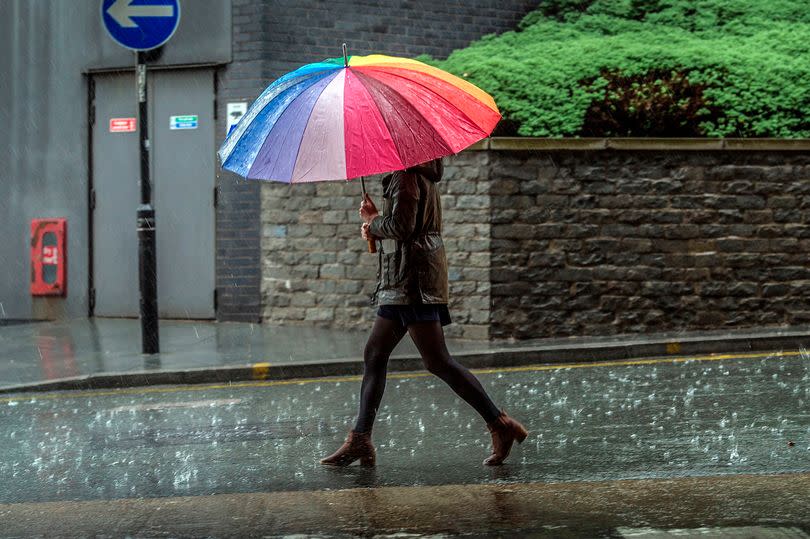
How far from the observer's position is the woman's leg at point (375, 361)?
664 centimetres

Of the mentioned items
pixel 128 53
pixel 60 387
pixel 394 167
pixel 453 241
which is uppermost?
pixel 128 53

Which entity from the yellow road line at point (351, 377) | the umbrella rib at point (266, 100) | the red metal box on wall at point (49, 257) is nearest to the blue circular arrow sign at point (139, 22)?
the yellow road line at point (351, 377)

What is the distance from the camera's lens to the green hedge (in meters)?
13.4

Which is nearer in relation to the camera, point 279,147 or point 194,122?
point 279,147

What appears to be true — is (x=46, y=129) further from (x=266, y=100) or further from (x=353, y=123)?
(x=353, y=123)

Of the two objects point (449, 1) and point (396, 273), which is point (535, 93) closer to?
point (449, 1)

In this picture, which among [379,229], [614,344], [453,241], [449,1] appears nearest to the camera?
[379,229]

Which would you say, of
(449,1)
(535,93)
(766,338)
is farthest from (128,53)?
(766,338)

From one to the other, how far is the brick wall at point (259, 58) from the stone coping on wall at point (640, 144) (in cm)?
244

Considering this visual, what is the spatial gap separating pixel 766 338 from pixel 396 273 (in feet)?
22.2

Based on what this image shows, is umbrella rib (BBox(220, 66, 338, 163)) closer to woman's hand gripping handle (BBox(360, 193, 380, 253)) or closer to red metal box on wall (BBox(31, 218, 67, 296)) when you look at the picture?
woman's hand gripping handle (BBox(360, 193, 380, 253))

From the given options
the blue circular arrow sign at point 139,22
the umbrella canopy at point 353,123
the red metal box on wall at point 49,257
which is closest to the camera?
the umbrella canopy at point 353,123

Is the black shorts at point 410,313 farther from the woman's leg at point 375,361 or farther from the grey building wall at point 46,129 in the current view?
the grey building wall at point 46,129

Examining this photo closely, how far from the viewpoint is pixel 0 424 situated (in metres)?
8.62
